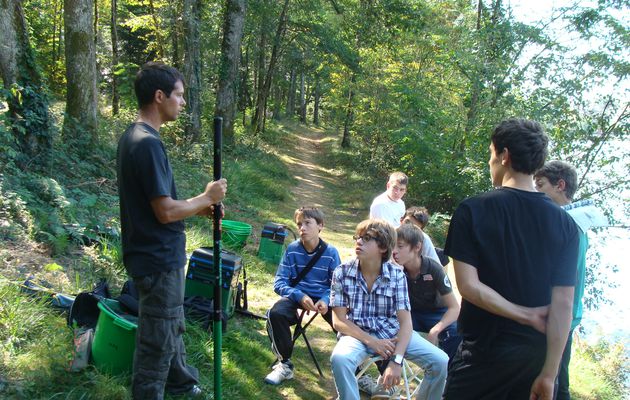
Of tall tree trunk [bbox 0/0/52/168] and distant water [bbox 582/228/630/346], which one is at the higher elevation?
tall tree trunk [bbox 0/0/52/168]

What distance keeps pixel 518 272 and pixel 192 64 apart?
465 inches

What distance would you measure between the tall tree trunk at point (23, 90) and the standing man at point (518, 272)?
19.6ft

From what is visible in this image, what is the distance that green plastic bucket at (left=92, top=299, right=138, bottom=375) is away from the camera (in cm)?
307

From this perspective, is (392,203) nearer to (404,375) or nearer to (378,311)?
(378,311)

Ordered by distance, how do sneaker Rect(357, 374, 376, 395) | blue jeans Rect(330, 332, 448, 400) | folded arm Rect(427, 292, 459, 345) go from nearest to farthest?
blue jeans Rect(330, 332, 448, 400) → folded arm Rect(427, 292, 459, 345) → sneaker Rect(357, 374, 376, 395)

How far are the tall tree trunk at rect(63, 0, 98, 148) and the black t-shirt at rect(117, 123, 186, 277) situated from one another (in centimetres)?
566

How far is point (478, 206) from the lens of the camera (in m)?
2.00

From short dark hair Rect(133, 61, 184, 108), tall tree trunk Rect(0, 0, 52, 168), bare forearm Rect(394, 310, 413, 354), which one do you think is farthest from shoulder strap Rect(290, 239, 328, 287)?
tall tree trunk Rect(0, 0, 52, 168)

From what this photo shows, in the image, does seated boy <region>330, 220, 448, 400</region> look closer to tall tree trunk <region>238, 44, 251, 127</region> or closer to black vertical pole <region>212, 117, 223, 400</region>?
black vertical pole <region>212, 117, 223, 400</region>

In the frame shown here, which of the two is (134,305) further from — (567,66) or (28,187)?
(567,66)

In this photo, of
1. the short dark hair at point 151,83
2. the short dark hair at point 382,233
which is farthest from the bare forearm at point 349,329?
the short dark hair at point 151,83

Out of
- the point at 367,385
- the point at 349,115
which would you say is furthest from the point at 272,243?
the point at 349,115

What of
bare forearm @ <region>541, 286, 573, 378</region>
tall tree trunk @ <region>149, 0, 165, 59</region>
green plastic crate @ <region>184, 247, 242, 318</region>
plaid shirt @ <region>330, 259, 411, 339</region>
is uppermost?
tall tree trunk @ <region>149, 0, 165, 59</region>

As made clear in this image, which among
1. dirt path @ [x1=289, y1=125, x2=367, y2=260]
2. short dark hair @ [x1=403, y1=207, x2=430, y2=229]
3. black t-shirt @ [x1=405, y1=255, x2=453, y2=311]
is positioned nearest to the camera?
black t-shirt @ [x1=405, y1=255, x2=453, y2=311]
